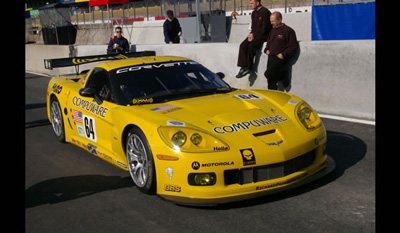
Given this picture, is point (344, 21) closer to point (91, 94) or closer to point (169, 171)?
point (91, 94)

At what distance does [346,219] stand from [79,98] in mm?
4042

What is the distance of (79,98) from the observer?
6.78 meters

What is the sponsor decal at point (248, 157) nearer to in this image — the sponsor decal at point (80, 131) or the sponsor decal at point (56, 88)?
the sponsor decal at point (80, 131)

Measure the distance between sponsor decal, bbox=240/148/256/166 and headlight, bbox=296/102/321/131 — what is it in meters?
Answer: 0.87

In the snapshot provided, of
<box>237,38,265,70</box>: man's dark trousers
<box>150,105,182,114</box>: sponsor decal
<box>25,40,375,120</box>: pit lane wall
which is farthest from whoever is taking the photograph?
<box>237,38,265,70</box>: man's dark trousers

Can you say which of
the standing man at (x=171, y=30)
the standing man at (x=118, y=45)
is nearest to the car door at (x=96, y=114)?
the standing man at (x=118, y=45)

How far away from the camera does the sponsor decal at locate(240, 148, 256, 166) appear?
4.41 meters

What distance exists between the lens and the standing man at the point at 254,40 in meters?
9.71

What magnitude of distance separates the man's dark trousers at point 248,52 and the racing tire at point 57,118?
3.74 metres

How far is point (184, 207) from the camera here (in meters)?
4.63

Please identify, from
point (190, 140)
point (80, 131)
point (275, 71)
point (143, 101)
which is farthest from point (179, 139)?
point (275, 71)

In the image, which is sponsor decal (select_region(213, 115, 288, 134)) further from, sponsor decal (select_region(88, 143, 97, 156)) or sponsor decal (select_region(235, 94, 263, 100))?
sponsor decal (select_region(88, 143, 97, 156))

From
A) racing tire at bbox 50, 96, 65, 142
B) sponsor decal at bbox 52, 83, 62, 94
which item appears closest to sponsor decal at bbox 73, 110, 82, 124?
racing tire at bbox 50, 96, 65, 142
